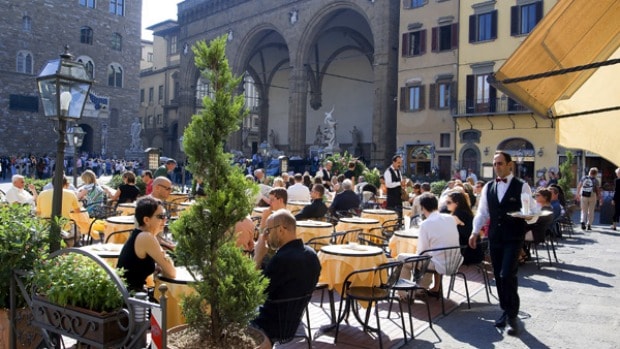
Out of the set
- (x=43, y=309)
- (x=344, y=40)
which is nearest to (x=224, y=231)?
(x=43, y=309)

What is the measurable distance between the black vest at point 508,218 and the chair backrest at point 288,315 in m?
2.38

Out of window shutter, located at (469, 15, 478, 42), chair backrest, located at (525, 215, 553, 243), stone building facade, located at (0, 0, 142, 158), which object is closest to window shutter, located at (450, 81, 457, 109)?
window shutter, located at (469, 15, 478, 42)

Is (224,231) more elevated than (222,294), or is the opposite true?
(224,231)

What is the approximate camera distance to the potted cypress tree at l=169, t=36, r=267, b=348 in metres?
2.75

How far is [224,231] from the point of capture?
279cm

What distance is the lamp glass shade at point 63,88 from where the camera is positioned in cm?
467

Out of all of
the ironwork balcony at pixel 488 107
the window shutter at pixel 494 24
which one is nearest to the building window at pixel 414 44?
the window shutter at pixel 494 24

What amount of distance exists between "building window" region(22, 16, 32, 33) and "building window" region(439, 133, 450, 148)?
33.3 m

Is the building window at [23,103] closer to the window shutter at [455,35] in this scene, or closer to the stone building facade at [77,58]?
the stone building facade at [77,58]

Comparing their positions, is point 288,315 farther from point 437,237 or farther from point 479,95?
point 479,95

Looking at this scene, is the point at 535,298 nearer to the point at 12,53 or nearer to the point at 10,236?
the point at 10,236

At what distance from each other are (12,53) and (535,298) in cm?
4345

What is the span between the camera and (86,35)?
143 ft

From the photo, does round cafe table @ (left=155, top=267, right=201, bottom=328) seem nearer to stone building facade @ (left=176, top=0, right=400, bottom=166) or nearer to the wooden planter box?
the wooden planter box
